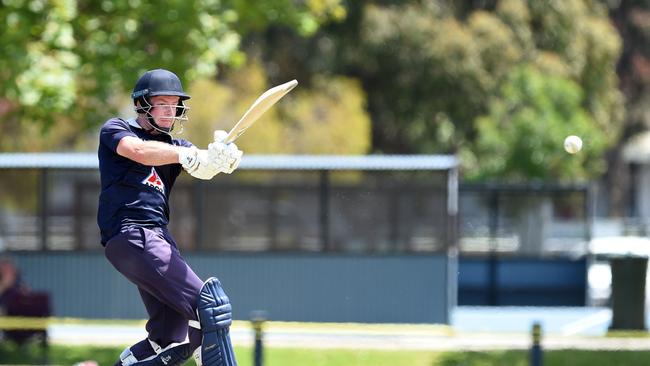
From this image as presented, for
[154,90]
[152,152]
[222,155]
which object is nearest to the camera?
[222,155]

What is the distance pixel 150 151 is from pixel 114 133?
13.1 inches

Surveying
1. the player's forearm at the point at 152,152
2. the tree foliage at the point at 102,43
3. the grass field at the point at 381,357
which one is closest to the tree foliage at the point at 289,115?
the tree foliage at the point at 102,43

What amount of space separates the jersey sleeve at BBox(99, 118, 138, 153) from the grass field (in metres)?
6.92

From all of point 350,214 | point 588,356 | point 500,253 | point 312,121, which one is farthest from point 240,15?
point 312,121

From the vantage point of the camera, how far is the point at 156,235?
6.95 m

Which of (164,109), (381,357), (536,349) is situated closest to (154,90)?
(164,109)

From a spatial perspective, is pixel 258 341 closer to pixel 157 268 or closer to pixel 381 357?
pixel 381 357

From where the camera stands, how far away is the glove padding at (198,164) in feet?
21.3

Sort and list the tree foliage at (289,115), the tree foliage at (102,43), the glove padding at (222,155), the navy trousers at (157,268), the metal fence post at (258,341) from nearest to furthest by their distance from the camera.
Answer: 1. the glove padding at (222,155)
2. the navy trousers at (157,268)
3. the metal fence post at (258,341)
4. the tree foliage at (102,43)
5. the tree foliage at (289,115)

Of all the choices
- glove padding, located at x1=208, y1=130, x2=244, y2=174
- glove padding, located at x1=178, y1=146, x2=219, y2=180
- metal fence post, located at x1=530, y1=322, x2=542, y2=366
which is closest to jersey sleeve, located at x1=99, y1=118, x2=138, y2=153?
glove padding, located at x1=178, y1=146, x2=219, y2=180

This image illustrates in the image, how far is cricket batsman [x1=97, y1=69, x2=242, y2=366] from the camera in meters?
6.77

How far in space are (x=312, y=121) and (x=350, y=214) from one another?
16.7m

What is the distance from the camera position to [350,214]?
19.1 meters

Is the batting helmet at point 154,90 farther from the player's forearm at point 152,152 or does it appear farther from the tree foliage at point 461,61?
the tree foliage at point 461,61
